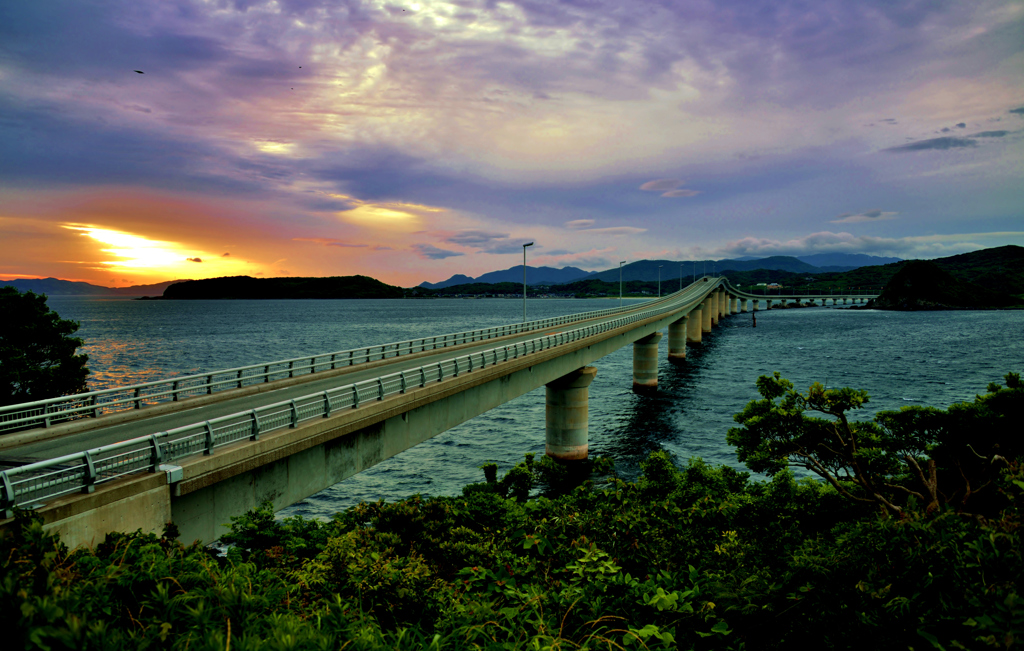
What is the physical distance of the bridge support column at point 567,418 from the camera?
37375 mm

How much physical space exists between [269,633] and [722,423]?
47389 millimetres

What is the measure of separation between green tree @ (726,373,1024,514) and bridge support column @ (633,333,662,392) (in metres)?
47.4

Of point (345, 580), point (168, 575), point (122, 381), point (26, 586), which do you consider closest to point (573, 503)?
point (345, 580)

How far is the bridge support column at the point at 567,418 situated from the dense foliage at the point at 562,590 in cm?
2571

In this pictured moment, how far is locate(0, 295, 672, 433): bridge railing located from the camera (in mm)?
17078

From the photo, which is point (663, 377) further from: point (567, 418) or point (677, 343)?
point (567, 418)

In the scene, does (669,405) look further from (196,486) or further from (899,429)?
(196,486)

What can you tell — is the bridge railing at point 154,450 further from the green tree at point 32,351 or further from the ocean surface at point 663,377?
the green tree at point 32,351

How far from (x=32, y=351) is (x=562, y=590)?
45.2 m

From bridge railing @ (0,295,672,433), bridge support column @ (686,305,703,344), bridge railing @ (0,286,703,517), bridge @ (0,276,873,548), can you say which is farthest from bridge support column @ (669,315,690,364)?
bridge railing @ (0,286,703,517)

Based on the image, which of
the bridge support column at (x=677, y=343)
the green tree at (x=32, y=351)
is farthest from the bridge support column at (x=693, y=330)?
the green tree at (x=32, y=351)

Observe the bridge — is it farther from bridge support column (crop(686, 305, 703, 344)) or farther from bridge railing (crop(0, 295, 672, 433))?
bridge support column (crop(686, 305, 703, 344))

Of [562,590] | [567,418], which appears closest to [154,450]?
[562,590]

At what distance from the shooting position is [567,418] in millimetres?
37906
